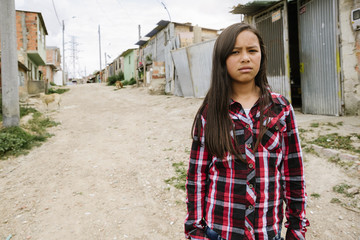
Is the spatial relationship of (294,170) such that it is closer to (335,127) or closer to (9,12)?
(335,127)

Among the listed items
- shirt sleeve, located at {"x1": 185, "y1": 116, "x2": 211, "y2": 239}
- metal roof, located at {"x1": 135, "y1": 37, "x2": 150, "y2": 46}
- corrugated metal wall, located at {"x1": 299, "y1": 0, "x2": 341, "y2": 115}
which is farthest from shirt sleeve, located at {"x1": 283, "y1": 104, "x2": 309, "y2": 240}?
metal roof, located at {"x1": 135, "y1": 37, "x2": 150, "y2": 46}

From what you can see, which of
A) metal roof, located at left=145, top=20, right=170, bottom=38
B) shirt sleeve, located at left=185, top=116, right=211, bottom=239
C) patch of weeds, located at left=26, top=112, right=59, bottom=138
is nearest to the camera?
shirt sleeve, located at left=185, top=116, right=211, bottom=239

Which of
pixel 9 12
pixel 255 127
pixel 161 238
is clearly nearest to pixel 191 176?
pixel 255 127

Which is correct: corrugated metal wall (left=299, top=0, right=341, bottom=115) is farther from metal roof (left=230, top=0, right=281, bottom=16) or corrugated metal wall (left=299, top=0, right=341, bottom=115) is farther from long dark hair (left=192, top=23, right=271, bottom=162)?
long dark hair (left=192, top=23, right=271, bottom=162)

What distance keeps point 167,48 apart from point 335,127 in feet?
37.5

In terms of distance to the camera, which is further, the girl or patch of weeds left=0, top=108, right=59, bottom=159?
patch of weeds left=0, top=108, right=59, bottom=159

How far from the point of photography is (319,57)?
5383mm

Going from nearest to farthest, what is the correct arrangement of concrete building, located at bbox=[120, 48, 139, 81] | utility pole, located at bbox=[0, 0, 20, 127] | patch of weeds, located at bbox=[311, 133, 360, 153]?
patch of weeds, located at bbox=[311, 133, 360, 153], utility pole, located at bbox=[0, 0, 20, 127], concrete building, located at bbox=[120, 48, 139, 81]

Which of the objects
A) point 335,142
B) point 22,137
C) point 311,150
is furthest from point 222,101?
point 22,137

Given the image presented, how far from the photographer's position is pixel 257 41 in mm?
1190

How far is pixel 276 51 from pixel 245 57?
579 cm

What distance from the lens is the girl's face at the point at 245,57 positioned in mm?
1155

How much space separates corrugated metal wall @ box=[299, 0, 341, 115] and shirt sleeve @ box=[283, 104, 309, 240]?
476 cm

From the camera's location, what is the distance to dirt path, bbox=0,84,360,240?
251cm
